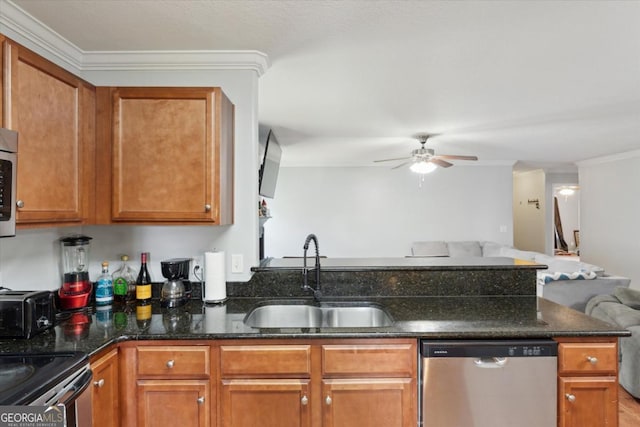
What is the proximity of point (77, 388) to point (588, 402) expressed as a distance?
1.99 m

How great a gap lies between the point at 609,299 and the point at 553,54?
232 centimetres

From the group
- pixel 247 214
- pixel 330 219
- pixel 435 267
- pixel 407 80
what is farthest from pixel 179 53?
pixel 330 219

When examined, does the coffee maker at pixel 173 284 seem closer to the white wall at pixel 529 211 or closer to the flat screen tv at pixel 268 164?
the flat screen tv at pixel 268 164

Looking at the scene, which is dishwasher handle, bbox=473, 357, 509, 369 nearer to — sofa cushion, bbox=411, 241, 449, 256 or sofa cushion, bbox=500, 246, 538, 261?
sofa cushion, bbox=500, 246, 538, 261

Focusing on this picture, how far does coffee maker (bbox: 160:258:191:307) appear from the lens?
1.95m

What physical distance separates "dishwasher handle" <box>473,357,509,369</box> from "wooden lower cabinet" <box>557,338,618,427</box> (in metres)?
0.25

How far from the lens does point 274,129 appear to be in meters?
3.90

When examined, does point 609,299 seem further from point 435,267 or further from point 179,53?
point 179,53

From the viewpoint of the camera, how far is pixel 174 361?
1.50 m

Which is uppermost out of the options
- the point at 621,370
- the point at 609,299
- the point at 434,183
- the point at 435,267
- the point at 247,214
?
the point at 434,183

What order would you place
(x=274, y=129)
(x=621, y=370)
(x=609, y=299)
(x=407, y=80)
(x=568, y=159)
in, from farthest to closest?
(x=568, y=159) → (x=274, y=129) → (x=609, y=299) → (x=621, y=370) → (x=407, y=80)

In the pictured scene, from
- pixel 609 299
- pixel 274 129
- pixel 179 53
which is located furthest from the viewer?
pixel 274 129

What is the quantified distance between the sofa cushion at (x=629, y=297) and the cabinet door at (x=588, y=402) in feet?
6.66

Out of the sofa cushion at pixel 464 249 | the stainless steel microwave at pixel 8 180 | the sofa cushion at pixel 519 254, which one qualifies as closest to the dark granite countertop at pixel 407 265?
the stainless steel microwave at pixel 8 180
